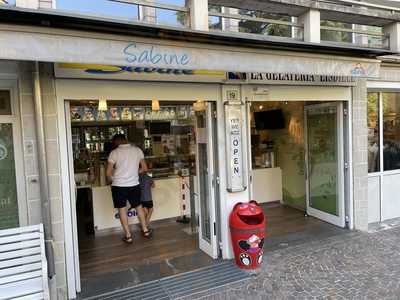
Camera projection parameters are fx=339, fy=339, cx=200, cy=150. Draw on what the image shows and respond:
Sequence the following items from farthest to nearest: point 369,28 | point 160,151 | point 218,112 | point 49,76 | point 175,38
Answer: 1. point 160,151
2. point 369,28
3. point 218,112
4. point 49,76
5. point 175,38

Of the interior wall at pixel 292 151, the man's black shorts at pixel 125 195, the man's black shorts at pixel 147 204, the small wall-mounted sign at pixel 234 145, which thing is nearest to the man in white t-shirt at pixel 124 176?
the man's black shorts at pixel 125 195

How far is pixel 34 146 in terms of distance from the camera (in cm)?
338

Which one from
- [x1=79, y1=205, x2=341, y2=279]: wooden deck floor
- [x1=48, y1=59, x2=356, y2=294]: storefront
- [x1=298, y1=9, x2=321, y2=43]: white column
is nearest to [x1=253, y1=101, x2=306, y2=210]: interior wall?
[x1=48, y1=59, x2=356, y2=294]: storefront

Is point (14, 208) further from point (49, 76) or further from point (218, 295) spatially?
Answer: point (218, 295)

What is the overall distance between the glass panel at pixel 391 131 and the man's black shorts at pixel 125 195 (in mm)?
4248

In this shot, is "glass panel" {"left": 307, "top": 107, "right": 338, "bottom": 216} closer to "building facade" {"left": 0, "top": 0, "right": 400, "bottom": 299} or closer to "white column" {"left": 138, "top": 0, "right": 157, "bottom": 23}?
"building facade" {"left": 0, "top": 0, "right": 400, "bottom": 299}

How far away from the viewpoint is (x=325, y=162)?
578 centimetres

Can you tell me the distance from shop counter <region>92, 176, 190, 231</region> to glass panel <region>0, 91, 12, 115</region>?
2.41m

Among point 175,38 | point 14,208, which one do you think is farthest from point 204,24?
point 14,208

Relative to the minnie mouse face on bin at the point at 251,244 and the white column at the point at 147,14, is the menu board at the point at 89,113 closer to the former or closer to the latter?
the white column at the point at 147,14

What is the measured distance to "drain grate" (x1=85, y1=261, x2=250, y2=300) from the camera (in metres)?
3.60

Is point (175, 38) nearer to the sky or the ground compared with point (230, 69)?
nearer to the sky

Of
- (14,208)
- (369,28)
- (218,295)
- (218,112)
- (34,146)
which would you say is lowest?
(218,295)

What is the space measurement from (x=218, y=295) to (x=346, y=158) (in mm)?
3056
